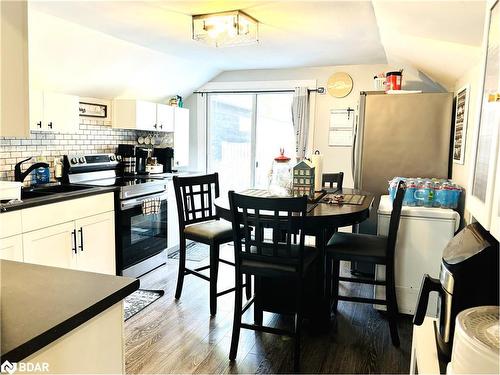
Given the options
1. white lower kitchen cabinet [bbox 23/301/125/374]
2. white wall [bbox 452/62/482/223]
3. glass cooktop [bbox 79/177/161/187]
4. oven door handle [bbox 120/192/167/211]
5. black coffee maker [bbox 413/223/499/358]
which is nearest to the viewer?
white lower kitchen cabinet [bbox 23/301/125/374]

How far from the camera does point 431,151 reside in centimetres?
358

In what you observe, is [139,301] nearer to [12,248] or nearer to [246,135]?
[12,248]

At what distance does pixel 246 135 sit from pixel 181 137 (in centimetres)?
90

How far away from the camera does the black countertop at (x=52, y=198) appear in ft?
8.61

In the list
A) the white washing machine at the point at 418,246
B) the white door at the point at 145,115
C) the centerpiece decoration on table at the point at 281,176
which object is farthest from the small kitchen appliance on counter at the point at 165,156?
the white washing machine at the point at 418,246

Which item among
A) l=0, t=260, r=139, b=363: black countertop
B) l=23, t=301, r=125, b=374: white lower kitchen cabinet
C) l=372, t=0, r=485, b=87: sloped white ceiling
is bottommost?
l=23, t=301, r=125, b=374: white lower kitchen cabinet

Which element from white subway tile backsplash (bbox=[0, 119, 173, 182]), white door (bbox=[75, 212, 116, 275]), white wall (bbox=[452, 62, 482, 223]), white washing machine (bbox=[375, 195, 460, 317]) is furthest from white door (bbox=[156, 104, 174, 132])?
white wall (bbox=[452, 62, 482, 223])

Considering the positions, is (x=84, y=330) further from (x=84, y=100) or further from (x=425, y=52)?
(x=84, y=100)

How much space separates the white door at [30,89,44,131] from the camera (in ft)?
11.0

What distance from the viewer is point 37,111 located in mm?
3389

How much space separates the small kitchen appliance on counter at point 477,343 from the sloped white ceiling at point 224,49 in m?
1.36

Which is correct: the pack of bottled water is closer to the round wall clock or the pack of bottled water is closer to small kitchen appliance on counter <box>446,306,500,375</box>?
the round wall clock

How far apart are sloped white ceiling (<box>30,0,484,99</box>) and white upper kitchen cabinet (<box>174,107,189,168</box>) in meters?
0.42

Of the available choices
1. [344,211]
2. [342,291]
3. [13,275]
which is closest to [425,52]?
[344,211]
